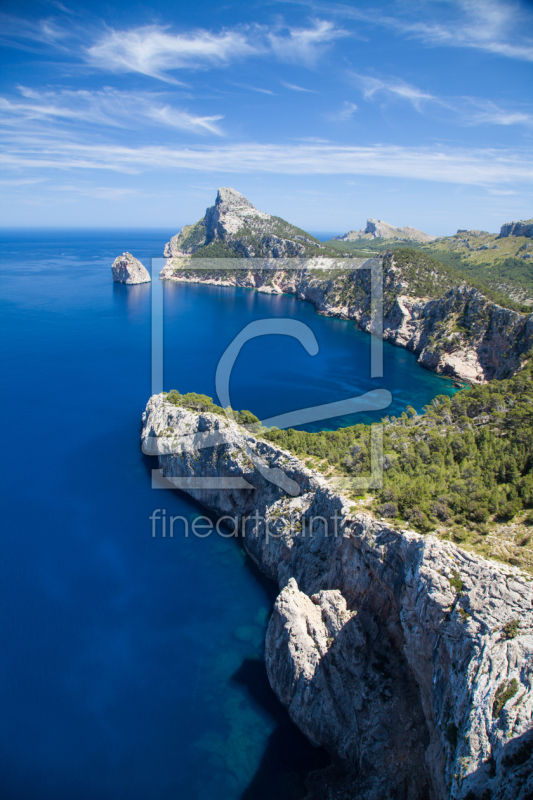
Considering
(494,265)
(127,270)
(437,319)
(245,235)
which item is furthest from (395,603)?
(245,235)

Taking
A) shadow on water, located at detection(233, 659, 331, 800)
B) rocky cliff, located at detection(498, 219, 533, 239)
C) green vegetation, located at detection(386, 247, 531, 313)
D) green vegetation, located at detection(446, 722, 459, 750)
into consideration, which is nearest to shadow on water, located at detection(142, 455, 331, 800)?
shadow on water, located at detection(233, 659, 331, 800)

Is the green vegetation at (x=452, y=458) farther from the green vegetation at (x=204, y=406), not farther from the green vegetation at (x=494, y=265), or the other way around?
the green vegetation at (x=494, y=265)

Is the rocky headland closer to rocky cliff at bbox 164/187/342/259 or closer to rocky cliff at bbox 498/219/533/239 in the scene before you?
rocky cliff at bbox 164/187/342/259

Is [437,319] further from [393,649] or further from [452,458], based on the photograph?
[393,649]

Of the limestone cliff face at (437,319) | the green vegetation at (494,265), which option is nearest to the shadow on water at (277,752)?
the limestone cliff face at (437,319)

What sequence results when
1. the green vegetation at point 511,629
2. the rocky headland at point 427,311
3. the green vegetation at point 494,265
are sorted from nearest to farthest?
the green vegetation at point 511,629 → the rocky headland at point 427,311 → the green vegetation at point 494,265

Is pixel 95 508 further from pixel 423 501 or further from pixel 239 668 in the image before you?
pixel 423 501

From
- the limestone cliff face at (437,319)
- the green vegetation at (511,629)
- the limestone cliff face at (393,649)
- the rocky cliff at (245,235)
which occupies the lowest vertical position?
the limestone cliff face at (393,649)
